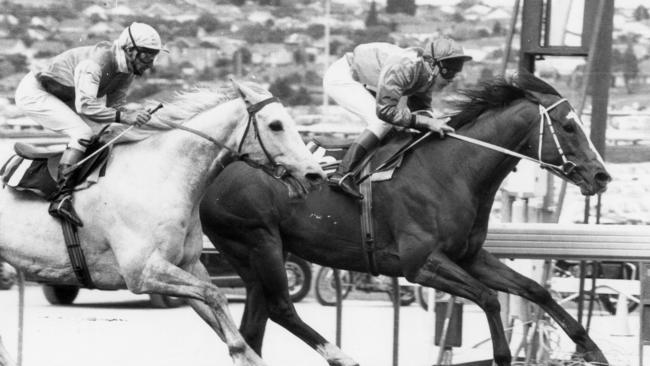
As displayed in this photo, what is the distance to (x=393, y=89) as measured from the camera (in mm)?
8422

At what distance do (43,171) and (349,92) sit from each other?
1.96 m

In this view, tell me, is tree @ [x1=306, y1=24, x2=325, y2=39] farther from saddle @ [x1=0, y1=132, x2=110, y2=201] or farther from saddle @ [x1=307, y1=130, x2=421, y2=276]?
saddle @ [x1=0, y1=132, x2=110, y2=201]

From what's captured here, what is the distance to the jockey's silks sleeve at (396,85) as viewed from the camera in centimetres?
838

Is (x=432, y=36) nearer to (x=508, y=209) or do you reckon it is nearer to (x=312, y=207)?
(x=508, y=209)

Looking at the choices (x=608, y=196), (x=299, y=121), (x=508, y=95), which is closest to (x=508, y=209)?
(x=508, y=95)

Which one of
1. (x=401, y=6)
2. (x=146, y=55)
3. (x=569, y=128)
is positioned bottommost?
(x=401, y=6)

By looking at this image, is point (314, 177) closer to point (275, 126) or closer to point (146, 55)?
point (275, 126)

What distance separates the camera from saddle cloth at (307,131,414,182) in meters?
8.59

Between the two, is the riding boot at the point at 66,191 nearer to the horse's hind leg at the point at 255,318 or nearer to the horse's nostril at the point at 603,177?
the horse's hind leg at the point at 255,318

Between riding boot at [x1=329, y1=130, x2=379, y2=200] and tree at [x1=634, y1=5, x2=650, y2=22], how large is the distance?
15.2 ft

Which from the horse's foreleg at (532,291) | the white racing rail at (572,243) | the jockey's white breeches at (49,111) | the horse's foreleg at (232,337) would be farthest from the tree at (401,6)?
the horse's foreleg at (232,337)

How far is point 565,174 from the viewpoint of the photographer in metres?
8.47

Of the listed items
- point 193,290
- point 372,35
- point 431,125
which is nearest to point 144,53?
point 193,290

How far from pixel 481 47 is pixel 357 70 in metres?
4.59
